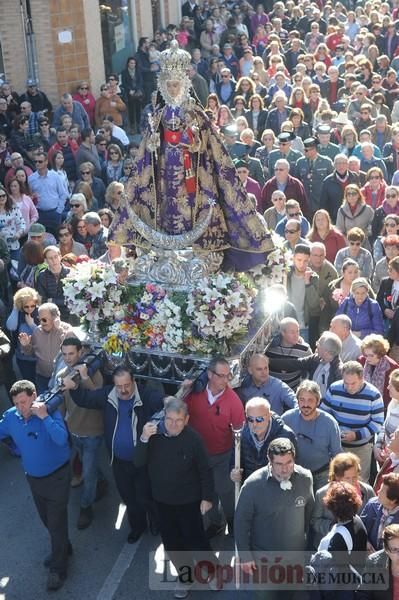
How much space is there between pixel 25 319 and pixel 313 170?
5391 mm

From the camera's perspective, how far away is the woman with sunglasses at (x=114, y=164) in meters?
12.9

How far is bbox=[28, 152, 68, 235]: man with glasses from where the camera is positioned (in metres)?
11.9

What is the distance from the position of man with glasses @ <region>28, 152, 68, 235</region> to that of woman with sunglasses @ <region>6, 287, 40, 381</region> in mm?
3919

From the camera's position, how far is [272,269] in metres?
7.62

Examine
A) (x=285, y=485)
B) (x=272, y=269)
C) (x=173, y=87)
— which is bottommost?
(x=285, y=485)

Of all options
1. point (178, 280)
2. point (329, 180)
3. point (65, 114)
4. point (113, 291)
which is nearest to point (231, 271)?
point (178, 280)

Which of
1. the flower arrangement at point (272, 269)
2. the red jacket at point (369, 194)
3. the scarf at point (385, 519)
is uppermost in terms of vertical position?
the flower arrangement at point (272, 269)

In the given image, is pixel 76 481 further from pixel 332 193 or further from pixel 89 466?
pixel 332 193

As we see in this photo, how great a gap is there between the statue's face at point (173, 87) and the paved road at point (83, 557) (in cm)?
347

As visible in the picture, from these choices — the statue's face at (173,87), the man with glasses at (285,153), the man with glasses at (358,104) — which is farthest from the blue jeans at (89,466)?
the man with glasses at (358,104)

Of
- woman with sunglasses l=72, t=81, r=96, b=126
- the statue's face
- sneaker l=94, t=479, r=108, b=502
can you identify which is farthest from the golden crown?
woman with sunglasses l=72, t=81, r=96, b=126

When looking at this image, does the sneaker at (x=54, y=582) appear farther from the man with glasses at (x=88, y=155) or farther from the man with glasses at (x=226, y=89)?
the man with glasses at (x=226, y=89)

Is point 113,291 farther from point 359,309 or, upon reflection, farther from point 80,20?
point 80,20

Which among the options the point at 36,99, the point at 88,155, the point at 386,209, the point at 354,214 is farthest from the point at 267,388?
the point at 36,99
